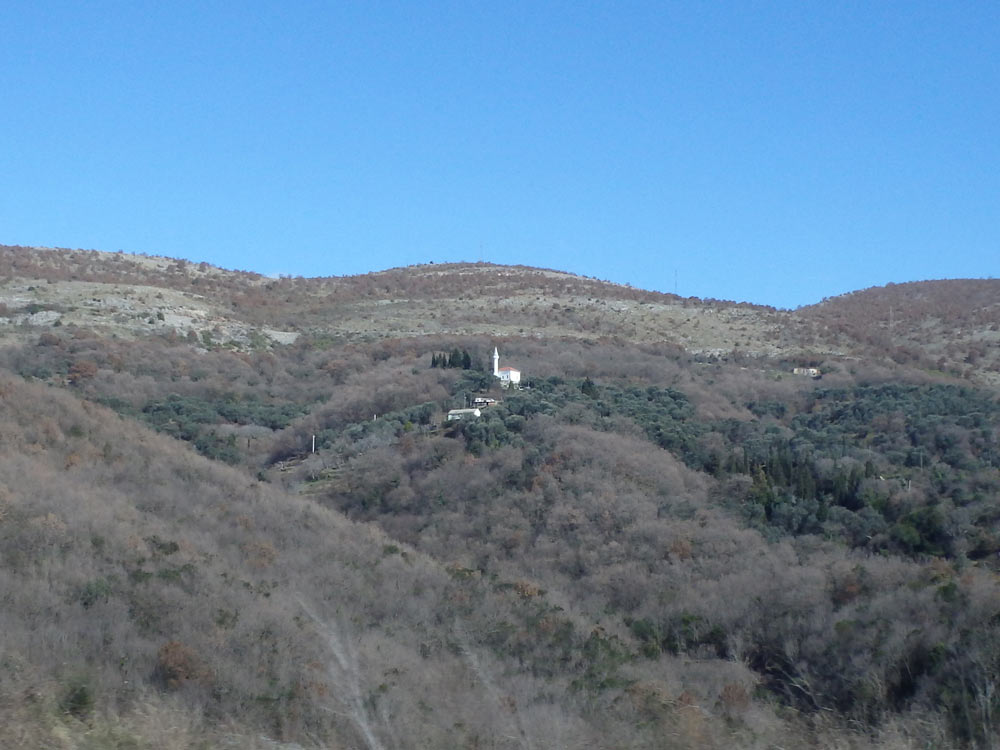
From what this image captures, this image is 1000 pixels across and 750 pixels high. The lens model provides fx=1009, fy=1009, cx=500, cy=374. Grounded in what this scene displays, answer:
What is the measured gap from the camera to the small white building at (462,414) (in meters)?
32.3

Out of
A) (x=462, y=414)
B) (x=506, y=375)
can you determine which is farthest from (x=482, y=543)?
(x=506, y=375)

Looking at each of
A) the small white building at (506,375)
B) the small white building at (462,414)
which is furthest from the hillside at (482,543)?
the small white building at (506,375)

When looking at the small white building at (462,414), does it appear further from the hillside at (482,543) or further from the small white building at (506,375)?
the small white building at (506,375)

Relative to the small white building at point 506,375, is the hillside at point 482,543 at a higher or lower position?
lower

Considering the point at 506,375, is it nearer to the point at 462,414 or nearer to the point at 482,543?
the point at 462,414

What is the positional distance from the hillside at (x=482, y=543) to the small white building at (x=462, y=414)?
657 mm

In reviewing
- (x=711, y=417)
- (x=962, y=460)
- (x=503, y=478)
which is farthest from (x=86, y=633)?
(x=711, y=417)

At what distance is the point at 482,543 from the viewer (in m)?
23.5

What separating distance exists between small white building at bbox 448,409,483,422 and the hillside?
2.16 feet

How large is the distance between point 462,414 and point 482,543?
403 inches

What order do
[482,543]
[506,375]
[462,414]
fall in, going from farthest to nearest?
1. [506,375]
2. [462,414]
3. [482,543]

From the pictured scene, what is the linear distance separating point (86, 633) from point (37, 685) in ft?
14.4

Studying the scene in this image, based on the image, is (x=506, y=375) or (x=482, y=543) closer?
(x=482, y=543)

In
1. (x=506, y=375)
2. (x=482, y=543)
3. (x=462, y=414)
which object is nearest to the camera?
(x=482, y=543)
